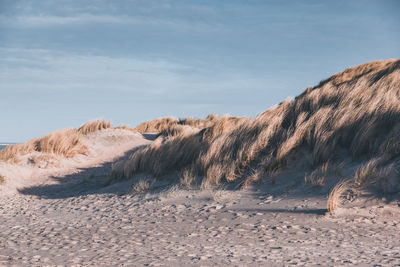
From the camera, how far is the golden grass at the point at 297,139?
744cm

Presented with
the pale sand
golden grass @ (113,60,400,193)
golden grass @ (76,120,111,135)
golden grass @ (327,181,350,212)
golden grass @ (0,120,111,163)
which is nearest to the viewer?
the pale sand

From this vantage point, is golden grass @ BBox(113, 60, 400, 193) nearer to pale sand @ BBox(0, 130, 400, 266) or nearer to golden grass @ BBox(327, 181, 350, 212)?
golden grass @ BBox(327, 181, 350, 212)

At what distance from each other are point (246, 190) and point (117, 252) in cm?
324

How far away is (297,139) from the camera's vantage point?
8133 millimetres

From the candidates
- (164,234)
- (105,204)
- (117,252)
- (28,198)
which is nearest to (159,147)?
(105,204)

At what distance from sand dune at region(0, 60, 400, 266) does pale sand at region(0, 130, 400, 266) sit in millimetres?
22

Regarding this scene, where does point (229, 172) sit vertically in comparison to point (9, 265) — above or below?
above

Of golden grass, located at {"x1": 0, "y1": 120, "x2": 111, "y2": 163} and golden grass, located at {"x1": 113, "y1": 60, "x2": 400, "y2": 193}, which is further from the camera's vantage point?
golden grass, located at {"x1": 0, "y1": 120, "x2": 111, "y2": 163}

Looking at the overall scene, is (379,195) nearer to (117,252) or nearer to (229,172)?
(229,172)

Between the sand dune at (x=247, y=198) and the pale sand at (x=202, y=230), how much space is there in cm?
2

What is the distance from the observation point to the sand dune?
4.78 meters

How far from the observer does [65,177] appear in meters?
12.5

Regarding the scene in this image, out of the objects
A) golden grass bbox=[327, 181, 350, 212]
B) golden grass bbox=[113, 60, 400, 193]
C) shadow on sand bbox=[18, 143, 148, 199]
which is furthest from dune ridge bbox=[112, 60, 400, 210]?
shadow on sand bbox=[18, 143, 148, 199]

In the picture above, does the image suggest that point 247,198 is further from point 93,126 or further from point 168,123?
point 168,123
